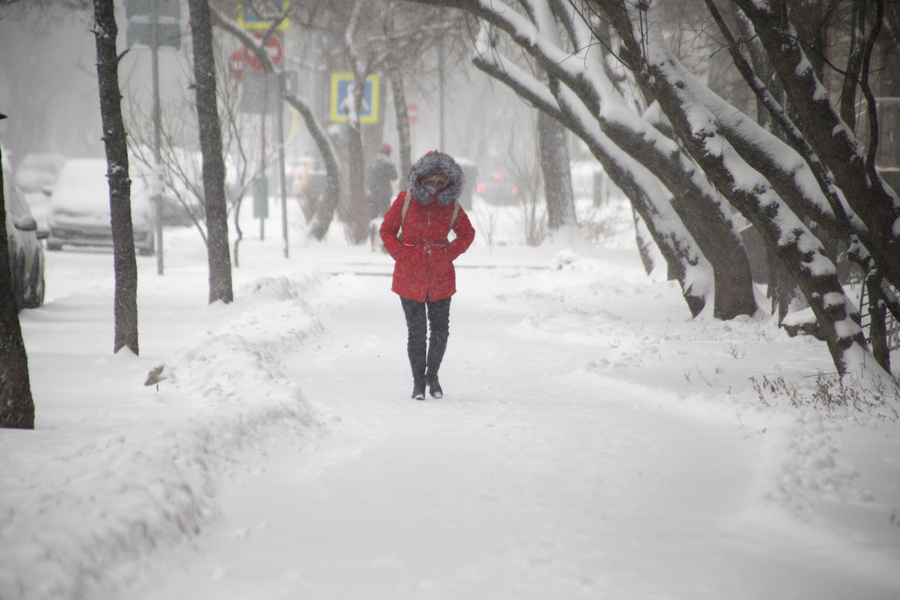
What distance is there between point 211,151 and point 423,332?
4.80 m

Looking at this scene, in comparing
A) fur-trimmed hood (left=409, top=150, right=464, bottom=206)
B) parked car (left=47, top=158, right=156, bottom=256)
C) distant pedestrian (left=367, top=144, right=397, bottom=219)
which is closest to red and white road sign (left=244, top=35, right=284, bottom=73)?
distant pedestrian (left=367, top=144, right=397, bottom=219)

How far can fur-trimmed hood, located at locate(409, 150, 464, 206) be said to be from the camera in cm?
552

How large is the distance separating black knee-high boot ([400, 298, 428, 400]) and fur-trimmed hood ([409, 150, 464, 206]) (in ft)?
2.41

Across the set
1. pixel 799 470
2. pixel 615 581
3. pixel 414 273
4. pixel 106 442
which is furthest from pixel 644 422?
pixel 106 442

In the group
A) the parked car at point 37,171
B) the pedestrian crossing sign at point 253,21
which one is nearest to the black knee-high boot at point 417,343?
the pedestrian crossing sign at point 253,21

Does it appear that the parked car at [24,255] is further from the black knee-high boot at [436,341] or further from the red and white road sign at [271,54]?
the red and white road sign at [271,54]

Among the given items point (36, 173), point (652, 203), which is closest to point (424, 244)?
point (652, 203)

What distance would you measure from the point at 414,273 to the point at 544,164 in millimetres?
12843

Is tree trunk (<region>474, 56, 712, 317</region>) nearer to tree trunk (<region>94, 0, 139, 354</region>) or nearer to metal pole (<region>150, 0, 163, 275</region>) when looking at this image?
tree trunk (<region>94, 0, 139, 354</region>)

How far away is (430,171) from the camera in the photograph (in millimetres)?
5520

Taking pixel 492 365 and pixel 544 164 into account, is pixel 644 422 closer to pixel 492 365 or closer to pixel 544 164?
pixel 492 365

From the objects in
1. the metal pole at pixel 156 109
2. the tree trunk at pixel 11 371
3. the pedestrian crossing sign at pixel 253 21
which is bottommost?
the tree trunk at pixel 11 371

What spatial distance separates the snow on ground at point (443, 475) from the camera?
2.72 meters

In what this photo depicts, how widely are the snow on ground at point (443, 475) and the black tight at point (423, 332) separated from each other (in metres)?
0.27
